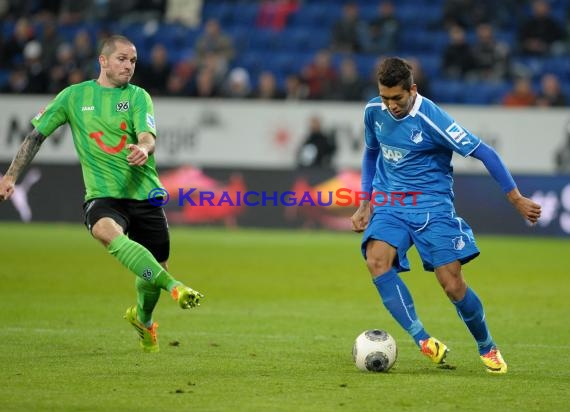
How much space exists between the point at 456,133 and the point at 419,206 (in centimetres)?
59

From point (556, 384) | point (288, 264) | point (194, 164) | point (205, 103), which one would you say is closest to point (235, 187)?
point (194, 164)

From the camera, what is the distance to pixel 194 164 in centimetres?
2147

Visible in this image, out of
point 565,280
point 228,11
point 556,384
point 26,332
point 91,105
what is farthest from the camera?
point 228,11

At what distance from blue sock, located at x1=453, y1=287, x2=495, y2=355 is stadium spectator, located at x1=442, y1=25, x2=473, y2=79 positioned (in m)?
15.6

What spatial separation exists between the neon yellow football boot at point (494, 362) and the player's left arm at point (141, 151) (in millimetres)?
2775

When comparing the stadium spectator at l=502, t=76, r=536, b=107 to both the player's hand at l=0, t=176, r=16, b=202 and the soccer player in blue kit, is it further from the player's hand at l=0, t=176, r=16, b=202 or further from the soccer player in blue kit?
the player's hand at l=0, t=176, r=16, b=202

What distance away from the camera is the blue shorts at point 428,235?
25.8ft

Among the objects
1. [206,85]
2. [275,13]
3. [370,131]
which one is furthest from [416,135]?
[275,13]

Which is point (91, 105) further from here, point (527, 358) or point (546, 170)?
point (546, 170)

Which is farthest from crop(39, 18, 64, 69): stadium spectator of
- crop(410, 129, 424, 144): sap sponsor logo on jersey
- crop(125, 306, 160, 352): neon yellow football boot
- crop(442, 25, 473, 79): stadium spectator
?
crop(410, 129, 424, 144): sap sponsor logo on jersey

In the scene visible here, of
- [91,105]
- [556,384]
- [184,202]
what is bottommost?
[184,202]

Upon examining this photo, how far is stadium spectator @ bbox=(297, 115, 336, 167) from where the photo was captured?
869 inches

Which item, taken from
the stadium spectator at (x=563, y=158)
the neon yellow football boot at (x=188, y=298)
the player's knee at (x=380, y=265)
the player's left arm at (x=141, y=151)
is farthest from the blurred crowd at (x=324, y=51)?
the neon yellow football boot at (x=188, y=298)

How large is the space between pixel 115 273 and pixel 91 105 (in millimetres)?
6640
